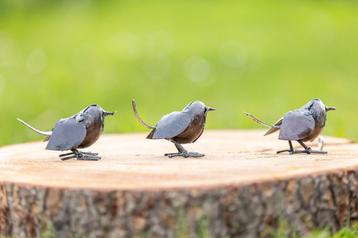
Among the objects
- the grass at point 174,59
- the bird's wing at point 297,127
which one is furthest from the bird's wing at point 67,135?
the grass at point 174,59

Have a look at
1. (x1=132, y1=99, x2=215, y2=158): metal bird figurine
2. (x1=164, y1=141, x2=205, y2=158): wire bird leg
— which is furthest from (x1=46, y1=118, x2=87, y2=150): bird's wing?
A: (x1=164, y1=141, x2=205, y2=158): wire bird leg

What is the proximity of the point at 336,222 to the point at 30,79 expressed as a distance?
7.64 meters

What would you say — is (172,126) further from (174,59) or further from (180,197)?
(174,59)

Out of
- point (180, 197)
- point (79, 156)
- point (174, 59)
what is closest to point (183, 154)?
point (79, 156)

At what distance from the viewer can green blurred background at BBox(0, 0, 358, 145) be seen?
30.0 ft

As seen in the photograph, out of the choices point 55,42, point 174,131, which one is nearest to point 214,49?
point 55,42

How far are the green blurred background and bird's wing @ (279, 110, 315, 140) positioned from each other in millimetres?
3162

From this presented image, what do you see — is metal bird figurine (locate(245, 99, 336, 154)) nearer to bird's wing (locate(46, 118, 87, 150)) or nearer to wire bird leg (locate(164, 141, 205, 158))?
wire bird leg (locate(164, 141, 205, 158))

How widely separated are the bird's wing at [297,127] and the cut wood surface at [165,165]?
0.36ft

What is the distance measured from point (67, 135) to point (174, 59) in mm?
7781

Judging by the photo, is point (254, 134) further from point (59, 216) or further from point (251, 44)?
point (251, 44)

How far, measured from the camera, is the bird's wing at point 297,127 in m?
3.91

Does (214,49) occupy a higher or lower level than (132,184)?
higher

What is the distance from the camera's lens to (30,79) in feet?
35.2
